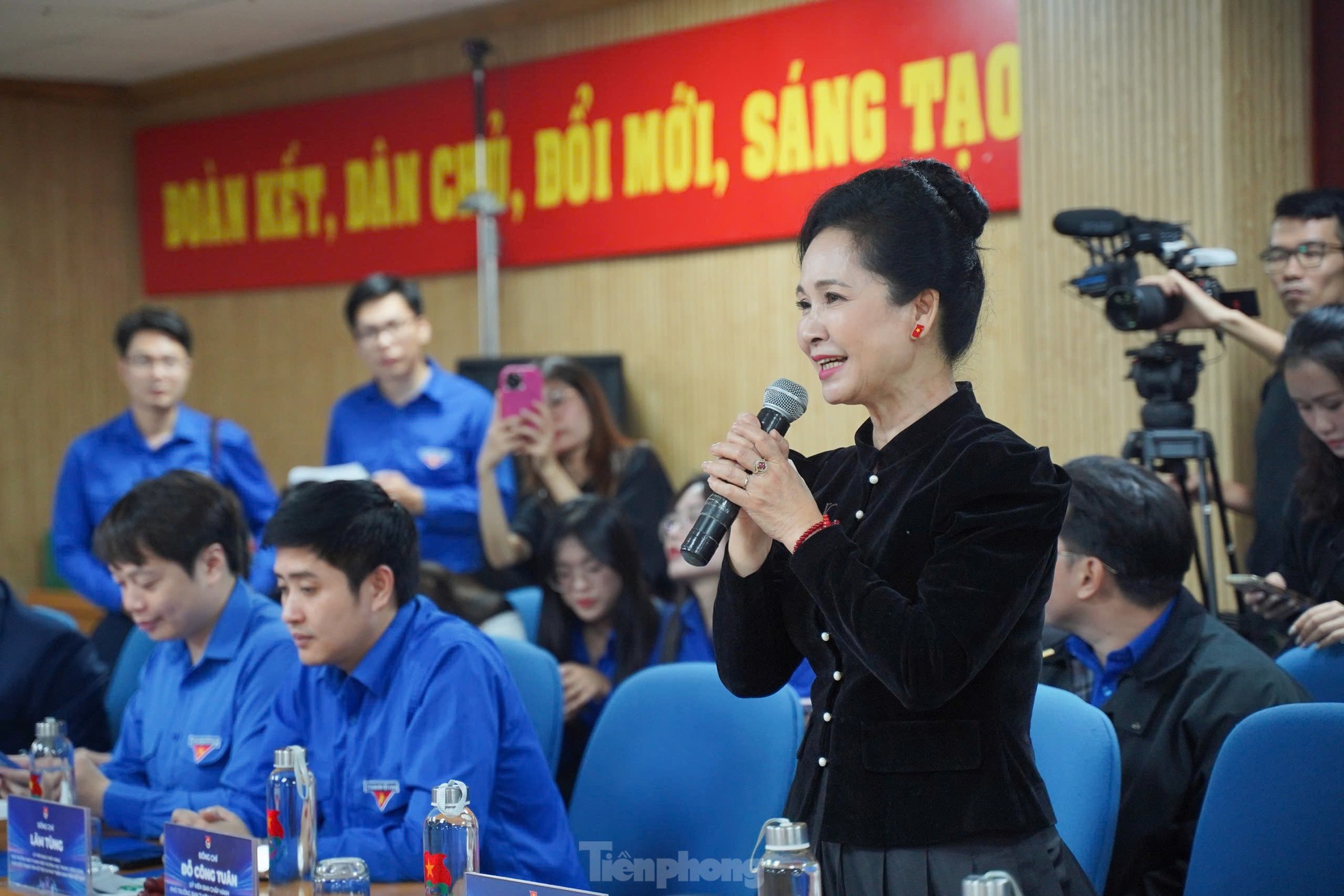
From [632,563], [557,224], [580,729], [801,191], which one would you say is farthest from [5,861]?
[557,224]

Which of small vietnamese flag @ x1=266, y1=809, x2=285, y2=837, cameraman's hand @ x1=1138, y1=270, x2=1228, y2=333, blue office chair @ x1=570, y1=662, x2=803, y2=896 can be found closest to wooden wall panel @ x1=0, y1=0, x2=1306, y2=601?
cameraman's hand @ x1=1138, y1=270, x2=1228, y2=333

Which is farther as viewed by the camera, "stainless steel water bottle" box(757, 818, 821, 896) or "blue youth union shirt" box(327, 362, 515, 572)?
"blue youth union shirt" box(327, 362, 515, 572)

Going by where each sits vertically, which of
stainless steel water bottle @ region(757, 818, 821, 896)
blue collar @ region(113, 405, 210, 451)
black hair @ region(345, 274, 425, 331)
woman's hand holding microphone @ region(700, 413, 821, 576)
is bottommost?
stainless steel water bottle @ region(757, 818, 821, 896)

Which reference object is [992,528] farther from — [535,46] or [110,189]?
[110,189]

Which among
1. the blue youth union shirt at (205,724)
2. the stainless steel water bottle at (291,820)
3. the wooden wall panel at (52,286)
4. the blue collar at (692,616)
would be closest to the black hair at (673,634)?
the blue collar at (692,616)

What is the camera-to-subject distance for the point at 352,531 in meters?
2.32

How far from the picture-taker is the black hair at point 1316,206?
3.28 meters

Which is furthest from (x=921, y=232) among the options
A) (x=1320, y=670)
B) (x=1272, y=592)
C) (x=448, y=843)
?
(x=1272, y=592)

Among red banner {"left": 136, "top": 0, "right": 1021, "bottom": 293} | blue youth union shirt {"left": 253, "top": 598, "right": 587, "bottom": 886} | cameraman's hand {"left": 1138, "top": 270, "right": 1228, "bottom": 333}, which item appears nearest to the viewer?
blue youth union shirt {"left": 253, "top": 598, "right": 587, "bottom": 886}

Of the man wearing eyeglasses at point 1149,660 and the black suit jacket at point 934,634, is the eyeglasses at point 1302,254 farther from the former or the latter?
the black suit jacket at point 934,634

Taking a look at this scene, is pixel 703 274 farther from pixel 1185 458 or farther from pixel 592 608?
pixel 1185 458

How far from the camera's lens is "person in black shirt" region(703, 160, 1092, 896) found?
140 centimetres

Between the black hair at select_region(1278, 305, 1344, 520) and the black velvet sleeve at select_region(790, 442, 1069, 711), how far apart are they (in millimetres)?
1446

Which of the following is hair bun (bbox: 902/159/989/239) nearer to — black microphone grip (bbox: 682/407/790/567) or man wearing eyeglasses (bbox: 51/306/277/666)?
black microphone grip (bbox: 682/407/790/567)
